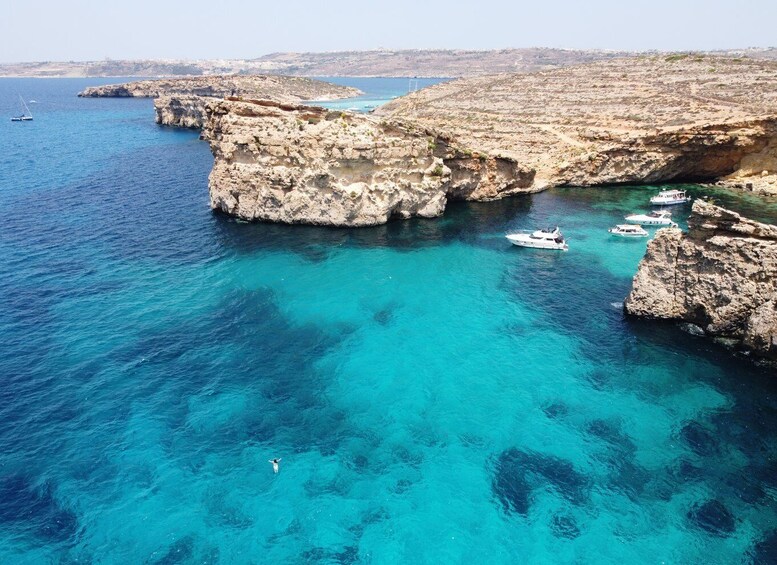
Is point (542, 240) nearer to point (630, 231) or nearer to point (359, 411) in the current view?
point (630, 231)

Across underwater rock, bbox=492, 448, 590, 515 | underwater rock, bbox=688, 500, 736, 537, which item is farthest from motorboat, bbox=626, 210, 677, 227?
underwater rock, bbox=492, 448, 590, 515

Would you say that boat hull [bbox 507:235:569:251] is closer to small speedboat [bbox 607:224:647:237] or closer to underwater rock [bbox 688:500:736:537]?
small speedboat [bbox 607:224:647:237]

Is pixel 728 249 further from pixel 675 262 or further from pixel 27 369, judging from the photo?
pixel 27 369

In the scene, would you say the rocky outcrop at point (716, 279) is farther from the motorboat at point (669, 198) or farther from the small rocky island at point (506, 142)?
the motorboat at point (669, 198)

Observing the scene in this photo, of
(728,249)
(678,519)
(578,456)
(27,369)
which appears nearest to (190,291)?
(27,369)

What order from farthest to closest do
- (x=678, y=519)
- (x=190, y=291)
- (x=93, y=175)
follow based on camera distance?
(x=93, y=175) → (x=190, y=291) → (x=678, y=519)

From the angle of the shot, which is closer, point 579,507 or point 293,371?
point 579,507

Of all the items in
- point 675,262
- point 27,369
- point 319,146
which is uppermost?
point 319,146

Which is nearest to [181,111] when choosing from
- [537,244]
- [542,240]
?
[537,244]
